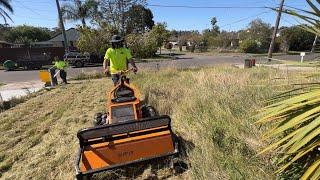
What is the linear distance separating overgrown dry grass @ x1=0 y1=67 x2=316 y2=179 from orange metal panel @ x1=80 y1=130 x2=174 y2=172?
1.00 feet

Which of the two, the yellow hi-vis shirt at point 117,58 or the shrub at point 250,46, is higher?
the yellow hi-vis shirt at point 117,58

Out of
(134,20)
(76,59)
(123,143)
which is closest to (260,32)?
(134,20)

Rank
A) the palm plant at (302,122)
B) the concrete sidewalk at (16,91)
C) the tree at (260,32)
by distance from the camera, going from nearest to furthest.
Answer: the palm plant at (302,122) < the concrete sidewalk at (16,91) < the tree at (260,32)

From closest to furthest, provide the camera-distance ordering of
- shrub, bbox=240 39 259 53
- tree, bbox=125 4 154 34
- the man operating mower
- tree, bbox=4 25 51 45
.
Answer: the man operating mower < tree, bbox=125 4 154 34 < shrub, bbox=240 39 259 53 < tree, bbox=4 25 51 45

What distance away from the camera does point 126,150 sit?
14.1 feet

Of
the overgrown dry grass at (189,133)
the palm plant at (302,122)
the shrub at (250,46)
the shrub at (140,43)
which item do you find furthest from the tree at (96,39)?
the palm plant at (302,122)

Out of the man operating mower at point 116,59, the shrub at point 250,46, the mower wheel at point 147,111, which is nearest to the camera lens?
the mower wheel at point 147,111

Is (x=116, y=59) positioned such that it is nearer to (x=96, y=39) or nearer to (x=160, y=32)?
(x=96, y=39)

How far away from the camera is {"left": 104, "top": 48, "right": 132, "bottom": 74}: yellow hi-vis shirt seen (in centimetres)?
711

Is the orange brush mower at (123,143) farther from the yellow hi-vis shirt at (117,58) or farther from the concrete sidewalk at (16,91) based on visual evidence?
the concrete sidewalk at (16,91)

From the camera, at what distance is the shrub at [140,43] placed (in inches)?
1189

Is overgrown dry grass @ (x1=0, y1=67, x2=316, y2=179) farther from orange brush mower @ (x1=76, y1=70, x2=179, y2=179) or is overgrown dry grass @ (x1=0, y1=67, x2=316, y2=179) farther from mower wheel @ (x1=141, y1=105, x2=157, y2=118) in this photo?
mower wheel @ (x1=141, y1=105, x2=157, y2=118)

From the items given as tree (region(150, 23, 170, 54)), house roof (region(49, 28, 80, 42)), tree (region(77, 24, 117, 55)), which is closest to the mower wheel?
tree (region(77, 24, 117, 55))

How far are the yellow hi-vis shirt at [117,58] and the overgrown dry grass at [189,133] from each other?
1181 mm
